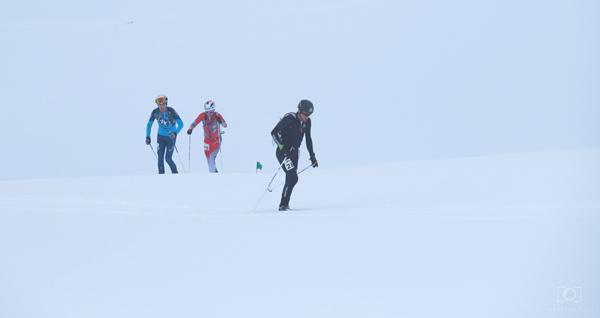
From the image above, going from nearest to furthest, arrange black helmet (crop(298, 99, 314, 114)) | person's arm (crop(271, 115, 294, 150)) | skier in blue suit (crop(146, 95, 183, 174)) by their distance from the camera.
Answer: black helmet (crop(298, 99, 314, 114)) < person's arm (crop(271, 115, 294, 150)) < skier in blue suit (crop(146, 95, 183, 174))

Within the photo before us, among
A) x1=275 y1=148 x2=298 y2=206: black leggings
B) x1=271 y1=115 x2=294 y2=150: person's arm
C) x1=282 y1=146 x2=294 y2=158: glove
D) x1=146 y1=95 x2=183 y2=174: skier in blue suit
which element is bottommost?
x1=275 y1=148 x2=298 y2=206: black leggings

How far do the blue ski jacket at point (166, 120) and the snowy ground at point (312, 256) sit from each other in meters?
3.20

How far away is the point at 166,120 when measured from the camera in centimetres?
1054

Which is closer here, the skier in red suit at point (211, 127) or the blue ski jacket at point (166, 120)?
the blue ski jacket at point (166, 120)

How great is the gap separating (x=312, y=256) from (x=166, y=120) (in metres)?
6.85

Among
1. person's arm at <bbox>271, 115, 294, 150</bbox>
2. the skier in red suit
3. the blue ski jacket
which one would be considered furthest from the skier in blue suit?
person's arm at <bbox>271, 115, 294, 150</bbox>

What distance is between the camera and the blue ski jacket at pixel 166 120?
34.4ft

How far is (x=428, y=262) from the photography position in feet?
13.7

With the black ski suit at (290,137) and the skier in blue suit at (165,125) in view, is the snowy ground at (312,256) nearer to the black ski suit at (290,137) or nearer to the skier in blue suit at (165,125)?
the black ski suit at (290,137)

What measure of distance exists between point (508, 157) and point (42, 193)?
27.7 feet

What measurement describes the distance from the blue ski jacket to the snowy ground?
3197 mm

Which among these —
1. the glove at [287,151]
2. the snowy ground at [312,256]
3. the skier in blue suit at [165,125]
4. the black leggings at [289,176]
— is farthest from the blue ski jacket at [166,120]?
the glove at [287,151]

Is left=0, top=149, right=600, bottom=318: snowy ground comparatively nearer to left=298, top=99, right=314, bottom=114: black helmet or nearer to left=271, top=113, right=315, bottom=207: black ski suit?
left=271, top=113, right=315, bottom=207: black ski suit

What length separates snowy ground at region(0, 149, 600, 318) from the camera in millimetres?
3623
